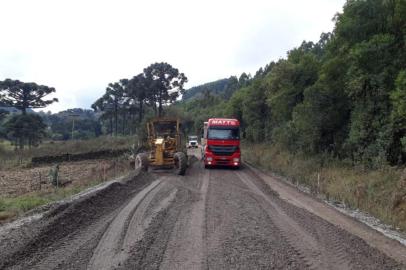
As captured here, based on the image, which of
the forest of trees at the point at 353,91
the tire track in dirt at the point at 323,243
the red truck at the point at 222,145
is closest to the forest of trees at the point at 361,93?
the forest of trees at the point at 353,91

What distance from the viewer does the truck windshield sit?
1160 inches

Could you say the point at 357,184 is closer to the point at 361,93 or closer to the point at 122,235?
the point at 361,93

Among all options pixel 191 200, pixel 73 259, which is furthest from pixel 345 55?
pixel 73 259

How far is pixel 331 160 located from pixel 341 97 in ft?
11.8

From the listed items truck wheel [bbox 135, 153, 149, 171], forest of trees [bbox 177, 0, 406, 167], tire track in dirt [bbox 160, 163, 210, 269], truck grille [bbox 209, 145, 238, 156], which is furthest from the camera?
truck grille [bbox 209, 145, 238, 156]

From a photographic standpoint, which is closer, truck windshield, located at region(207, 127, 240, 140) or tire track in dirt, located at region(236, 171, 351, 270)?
tire track in dirt, located at region(236, 171, 351, 270)

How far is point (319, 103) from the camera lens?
26438mm

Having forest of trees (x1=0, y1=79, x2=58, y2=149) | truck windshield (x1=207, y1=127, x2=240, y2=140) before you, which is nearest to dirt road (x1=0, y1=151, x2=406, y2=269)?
truck windshield (x1=207, y1=127, x2=240, y2=140)

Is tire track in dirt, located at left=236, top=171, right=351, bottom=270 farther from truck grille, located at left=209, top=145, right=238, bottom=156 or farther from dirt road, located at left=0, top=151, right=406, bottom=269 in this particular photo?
truck grille, located at left=209, top=145, right=238, bottom=156

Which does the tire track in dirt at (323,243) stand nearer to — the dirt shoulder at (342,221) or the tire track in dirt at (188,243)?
the dirt shoulder at (342,221)

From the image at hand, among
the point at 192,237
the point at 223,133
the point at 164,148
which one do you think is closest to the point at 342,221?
the point at 192,237

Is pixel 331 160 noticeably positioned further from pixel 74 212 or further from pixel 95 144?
pixel 95 144

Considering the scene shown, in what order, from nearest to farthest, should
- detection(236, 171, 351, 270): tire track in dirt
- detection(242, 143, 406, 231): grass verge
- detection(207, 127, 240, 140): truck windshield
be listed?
detection(236, 171, 351, 270): tire track in dirt → detection(242, 143, 406, 231): grass verge → detection(207, 127, 240, 140): truck windshield

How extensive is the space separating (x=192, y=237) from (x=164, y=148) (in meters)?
17.1
